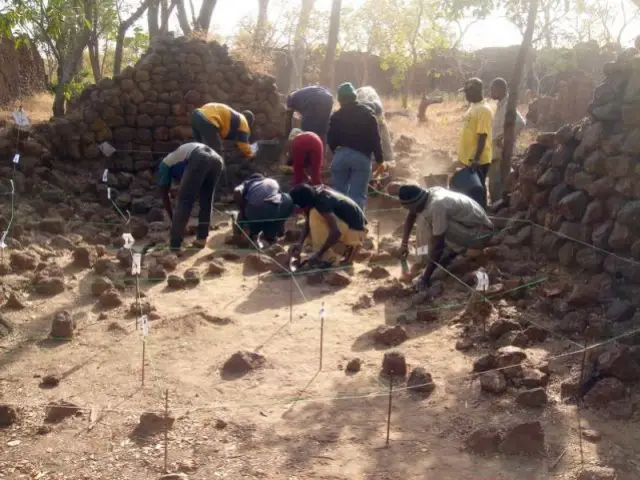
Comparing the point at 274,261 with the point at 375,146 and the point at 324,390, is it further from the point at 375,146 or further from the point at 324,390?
the point at 324,390

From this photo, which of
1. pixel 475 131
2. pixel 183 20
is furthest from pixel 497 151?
pixel 183 20

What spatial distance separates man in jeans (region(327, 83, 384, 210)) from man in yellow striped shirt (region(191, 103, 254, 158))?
1311mm

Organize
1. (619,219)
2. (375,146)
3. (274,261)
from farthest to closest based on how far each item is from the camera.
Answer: (375,146) → (274,261) → (619,219)

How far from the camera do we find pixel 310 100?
363 inches

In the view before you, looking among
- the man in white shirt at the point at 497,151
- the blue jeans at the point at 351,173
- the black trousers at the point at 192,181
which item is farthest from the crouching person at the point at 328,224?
the man in white shirt at the point at 497,151

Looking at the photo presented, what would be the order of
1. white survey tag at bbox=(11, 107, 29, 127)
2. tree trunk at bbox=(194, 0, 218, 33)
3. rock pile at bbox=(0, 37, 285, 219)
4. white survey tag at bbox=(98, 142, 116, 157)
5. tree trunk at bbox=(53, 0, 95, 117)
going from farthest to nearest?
tree trunk at bbox=(194, 0, 218, 33), tree trunk at bbox=(53, 0, 95, 117), white survey tag at bbox=(98, 142, 116, 157), rock pile at bbox=(0, 37, 285, 219), white survey tag at bbox=(11, 107, 29, 127)

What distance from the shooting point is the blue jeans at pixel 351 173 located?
795 centimetres

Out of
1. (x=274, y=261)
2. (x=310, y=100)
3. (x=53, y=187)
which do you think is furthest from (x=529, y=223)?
(x=53, y=187)

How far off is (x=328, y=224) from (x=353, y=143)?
139cm

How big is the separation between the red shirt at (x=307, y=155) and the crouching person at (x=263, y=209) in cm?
30

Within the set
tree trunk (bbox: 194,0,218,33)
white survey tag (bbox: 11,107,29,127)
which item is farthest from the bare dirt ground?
tree trunk (bbox: 194,0,218,33)

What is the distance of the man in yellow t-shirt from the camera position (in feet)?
24.8

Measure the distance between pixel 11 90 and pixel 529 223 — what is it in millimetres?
13651

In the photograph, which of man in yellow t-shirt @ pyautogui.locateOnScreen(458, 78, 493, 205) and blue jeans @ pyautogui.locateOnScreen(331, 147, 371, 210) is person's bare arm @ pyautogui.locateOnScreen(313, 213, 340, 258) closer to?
blue jeans @ pyautogui.locateOnScreen(331, 147, 371, 210)
